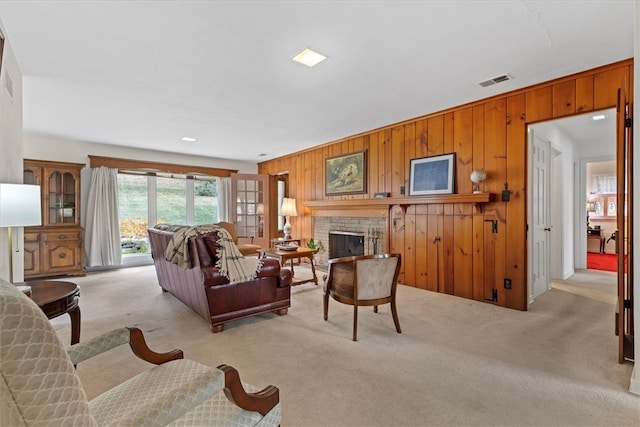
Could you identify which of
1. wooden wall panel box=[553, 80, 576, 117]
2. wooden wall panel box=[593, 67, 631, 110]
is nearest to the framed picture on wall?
wooden wall panel box=[553, 80, 576, 117]

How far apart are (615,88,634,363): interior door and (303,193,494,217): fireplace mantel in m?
1.33

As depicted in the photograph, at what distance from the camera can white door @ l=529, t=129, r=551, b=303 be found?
3.50 metres

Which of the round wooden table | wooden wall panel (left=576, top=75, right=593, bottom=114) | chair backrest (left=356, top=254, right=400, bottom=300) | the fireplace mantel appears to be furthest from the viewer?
the fireplace mantel

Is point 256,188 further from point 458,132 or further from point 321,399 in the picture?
point 321,399

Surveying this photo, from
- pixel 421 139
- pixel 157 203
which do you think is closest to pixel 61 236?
pixel 157 203

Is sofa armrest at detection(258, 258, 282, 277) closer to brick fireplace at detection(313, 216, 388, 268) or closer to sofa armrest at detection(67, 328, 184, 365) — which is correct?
sofa armrest at detection(67, 328, 184, 365)

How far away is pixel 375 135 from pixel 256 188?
11.3ft

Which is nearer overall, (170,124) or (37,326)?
(37,326)

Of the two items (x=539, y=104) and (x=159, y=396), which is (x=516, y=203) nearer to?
(x=539, y=104)

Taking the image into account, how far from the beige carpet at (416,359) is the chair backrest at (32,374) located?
3.99 feet

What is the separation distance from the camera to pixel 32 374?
627mm

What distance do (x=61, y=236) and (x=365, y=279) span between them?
524 centimetres

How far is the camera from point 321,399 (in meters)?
1.78

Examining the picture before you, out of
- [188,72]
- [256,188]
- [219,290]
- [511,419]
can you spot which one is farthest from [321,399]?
[256,188]
